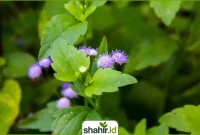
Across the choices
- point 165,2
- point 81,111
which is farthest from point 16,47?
point 81,111

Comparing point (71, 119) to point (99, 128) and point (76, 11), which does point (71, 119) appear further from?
point (76, 11)

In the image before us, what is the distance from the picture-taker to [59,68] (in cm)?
95

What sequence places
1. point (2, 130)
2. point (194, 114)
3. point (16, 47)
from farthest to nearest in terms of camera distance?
point (16, 47) < point (2, 130) < point (194, 114)

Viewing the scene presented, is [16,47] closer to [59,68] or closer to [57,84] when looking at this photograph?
[57,84]

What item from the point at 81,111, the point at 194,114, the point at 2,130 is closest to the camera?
the point at 81,111

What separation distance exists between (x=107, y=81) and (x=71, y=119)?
101 millimetres

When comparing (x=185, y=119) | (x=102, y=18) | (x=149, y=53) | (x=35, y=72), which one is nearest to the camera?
(x=185, y=119)

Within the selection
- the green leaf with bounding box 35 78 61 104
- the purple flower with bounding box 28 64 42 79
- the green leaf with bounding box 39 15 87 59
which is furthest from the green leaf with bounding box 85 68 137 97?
the green leaf with bounding box 35 78 61 104

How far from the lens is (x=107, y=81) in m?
0.92

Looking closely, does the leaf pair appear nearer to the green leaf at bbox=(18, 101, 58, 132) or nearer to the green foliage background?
the green foliage background

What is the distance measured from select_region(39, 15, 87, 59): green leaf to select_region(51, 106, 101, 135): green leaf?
0.17 meters

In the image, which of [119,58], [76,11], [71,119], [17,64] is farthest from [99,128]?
[17,64]

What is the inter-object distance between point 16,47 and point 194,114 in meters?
0.77

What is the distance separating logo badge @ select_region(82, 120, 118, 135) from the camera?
93 cm
